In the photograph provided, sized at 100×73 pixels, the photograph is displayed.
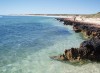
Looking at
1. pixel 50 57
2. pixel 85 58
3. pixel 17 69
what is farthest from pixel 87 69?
pixel 17 69

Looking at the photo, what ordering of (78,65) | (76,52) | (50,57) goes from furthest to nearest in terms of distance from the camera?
(50,57)
(76,52)
(78,65)

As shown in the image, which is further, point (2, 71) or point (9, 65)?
point (9, 65)

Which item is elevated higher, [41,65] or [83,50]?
[83,50]

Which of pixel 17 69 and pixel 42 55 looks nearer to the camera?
pixel 17 69

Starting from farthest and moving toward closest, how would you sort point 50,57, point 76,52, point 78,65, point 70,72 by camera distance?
point 50,57
point 76,52
point 78,65
point 70,72

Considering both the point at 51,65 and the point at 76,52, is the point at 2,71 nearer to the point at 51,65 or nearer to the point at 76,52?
the point at 51,65

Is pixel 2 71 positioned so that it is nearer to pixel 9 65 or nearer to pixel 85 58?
pixel 9 65

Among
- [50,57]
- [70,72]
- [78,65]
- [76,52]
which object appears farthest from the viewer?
[50,57]

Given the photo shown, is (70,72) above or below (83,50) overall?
below

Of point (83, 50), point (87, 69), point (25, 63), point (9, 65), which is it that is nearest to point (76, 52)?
point (83, 50)
